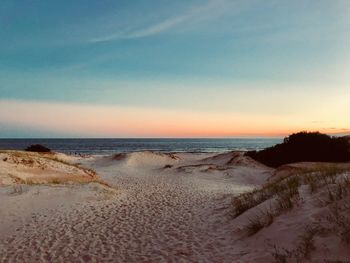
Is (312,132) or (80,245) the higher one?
(312,132)

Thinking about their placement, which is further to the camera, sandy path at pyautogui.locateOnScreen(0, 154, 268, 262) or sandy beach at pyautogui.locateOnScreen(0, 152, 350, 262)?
sandy path at pyautogui.locateOnScreen(0, 154, 268, 262)

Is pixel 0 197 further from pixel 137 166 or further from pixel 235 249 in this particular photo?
pixel 137 166

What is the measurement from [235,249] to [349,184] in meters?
3.34

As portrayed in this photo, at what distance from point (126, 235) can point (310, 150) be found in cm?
2806

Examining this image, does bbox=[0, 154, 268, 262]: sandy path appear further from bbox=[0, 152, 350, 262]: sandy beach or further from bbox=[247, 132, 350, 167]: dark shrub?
bbox=[247, 132, 350, 167]: dark shrub

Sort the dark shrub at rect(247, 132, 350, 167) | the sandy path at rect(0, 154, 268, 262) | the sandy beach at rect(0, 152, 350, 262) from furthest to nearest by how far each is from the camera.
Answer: the dark shrub at rect(247, 132, 350, 167) < the sandy path at rect(0, 154, 268, 262) < the sandy beach at rect(0, 152, 350, 262)

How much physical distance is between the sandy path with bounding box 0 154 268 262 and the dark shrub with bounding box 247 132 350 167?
2088 cm

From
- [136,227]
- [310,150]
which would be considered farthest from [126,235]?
[310,150]

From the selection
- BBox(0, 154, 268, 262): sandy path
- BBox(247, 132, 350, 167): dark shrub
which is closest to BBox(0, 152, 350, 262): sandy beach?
BBox(0, 154, 268, 262): sandy path

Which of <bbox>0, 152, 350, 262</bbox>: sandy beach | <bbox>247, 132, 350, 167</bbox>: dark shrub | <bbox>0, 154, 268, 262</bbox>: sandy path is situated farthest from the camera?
<bbox>247, 132, 350, 167</bbox>: dark shrub

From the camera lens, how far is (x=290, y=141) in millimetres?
38406

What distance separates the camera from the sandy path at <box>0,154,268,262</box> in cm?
951

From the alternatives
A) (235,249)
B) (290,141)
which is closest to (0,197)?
(235,249)

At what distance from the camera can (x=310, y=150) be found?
35.8m
